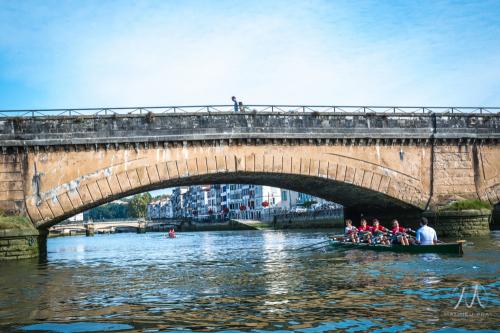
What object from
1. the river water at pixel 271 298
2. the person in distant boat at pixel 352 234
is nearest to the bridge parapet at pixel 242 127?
the person in distant boat at pixel 352 234

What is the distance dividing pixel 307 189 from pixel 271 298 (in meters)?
26.6

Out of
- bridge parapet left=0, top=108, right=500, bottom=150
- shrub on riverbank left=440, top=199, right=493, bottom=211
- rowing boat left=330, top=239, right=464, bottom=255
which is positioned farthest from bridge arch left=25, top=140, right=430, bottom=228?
rowing boat left=330, top=239, right=464, bottom=255

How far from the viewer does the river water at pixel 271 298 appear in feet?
35.0

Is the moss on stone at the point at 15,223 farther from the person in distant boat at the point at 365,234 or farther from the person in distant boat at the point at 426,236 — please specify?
the person in distant boat at the point at 426,236

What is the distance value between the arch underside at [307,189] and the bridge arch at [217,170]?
8cm

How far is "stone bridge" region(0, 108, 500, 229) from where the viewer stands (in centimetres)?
2859

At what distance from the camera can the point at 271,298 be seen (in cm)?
1370

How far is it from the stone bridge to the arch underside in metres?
0.13

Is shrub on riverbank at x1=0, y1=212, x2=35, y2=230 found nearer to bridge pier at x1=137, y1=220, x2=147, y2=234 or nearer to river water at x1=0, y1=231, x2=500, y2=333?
river water at x1=0, y1=231, x2=500, y2=333

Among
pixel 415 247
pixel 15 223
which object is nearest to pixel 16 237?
pixel 15 223

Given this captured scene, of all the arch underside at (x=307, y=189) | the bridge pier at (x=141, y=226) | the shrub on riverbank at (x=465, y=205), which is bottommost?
the bridge pier at (x=141, y=226)

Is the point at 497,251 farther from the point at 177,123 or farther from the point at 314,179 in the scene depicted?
the point at 177,123

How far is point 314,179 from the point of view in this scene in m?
33.2

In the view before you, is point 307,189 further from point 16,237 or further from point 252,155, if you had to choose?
point 16,237
